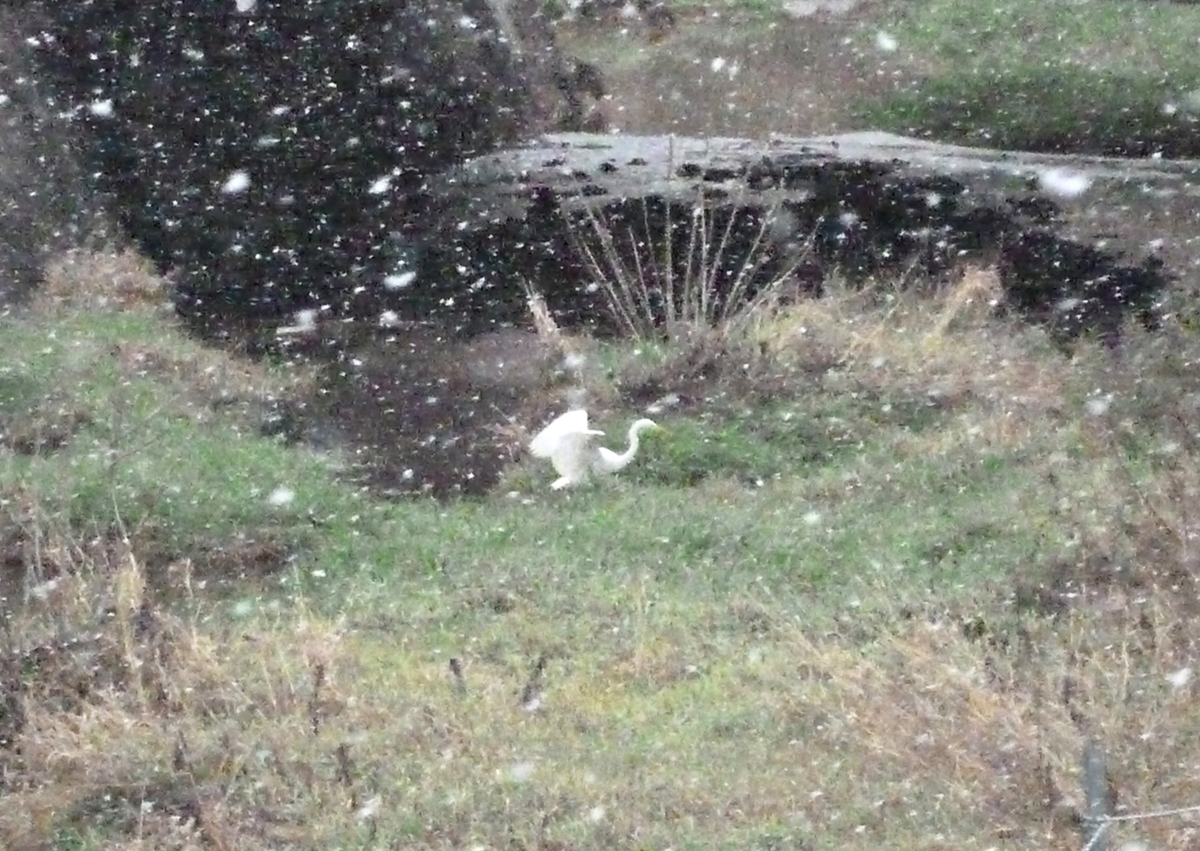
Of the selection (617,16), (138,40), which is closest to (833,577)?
(138,40)

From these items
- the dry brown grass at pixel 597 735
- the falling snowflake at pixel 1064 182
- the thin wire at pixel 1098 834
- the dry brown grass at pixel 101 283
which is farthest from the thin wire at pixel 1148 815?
the falling snowflake at pixel 1064 182

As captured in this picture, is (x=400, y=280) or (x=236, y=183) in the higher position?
(x=236, y=183)

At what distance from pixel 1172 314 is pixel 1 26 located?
25.2ft

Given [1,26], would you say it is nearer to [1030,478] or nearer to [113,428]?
[113,428]

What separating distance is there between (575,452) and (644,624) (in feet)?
4.91

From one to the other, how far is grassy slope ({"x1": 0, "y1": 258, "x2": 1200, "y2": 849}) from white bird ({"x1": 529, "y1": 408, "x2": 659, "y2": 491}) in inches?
3.9

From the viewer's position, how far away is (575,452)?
6.45 meters

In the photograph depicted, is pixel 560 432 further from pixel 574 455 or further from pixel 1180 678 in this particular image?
pixel 1180 678

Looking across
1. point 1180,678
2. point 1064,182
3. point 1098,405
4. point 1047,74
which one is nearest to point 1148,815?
point 1180,678

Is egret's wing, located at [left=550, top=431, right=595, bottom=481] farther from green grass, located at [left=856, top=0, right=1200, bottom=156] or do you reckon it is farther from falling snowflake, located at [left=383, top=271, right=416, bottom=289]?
green grass, located at [left=856, top=0, right=1200, bottom=156]

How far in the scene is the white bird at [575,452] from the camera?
642 cm

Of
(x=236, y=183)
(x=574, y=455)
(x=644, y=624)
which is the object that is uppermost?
(x=236, y=183)

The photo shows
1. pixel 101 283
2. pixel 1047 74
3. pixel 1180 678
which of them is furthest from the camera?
pixel 1047 74

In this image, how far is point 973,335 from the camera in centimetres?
828
